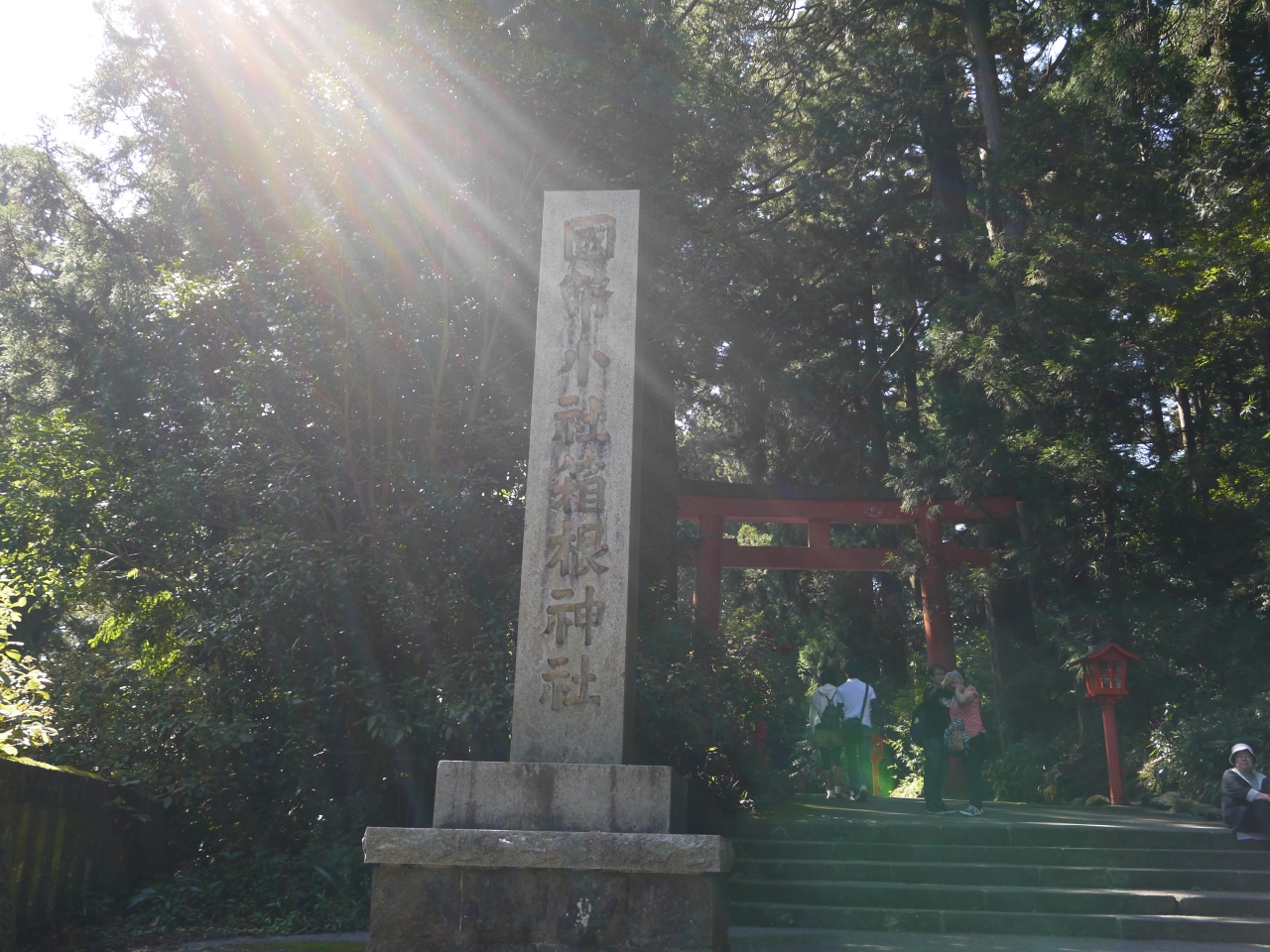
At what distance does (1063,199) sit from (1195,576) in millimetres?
5099

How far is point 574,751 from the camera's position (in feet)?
16.6

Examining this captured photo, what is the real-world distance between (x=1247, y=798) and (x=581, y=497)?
598 cm

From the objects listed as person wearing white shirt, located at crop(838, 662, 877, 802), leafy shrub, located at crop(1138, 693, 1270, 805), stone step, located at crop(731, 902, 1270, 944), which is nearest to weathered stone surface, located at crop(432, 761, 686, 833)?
stone step, located at crop(731, 902, 1270, 944)

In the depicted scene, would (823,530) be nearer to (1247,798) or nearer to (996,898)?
(1247,798)

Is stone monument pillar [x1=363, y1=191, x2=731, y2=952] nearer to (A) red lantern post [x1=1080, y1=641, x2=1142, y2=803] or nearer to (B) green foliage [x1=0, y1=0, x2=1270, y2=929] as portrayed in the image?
(B) green foliage [x1=0, y1=0, x2=1270, y2=929]

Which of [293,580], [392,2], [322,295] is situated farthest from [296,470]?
[392,2]

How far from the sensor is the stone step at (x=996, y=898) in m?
6.71

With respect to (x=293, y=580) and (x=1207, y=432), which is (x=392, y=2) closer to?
(x=293, y=580)

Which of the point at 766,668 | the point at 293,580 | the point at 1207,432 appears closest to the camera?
the point at 293,580

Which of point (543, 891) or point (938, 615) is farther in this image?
point (938, 615)

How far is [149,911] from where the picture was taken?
6711mm

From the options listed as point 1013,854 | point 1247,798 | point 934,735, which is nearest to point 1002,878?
point 1013,854

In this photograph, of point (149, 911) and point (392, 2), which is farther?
point (392, 2)

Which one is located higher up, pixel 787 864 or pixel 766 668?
pixel 766 668
